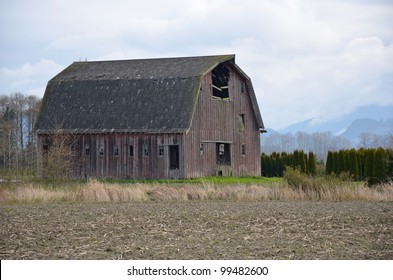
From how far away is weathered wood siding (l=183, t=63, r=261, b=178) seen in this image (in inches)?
1683

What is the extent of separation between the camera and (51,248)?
15547 mm

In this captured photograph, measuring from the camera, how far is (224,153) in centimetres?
4709

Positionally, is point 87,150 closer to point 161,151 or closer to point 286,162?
point 161,151

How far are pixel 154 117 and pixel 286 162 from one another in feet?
41.7

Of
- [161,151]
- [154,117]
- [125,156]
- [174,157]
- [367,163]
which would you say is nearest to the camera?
[367,163]

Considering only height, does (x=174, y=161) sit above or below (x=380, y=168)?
above

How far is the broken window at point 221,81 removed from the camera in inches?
1827

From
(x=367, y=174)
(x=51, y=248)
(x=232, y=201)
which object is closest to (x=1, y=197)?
(x=232, y=201)

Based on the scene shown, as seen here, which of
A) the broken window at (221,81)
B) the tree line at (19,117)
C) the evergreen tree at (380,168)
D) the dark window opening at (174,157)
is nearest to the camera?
the evergreen tree at (380,168)

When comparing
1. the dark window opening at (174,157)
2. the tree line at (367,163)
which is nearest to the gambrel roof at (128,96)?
the dark window opening at (174,157)

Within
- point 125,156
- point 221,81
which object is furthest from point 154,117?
point 221,81

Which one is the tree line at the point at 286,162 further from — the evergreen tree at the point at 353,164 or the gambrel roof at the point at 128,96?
the gambrel roof at the point at 128,96

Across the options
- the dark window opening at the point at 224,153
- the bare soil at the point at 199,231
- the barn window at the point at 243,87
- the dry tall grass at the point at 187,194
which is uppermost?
the barn window at the point at 243,87

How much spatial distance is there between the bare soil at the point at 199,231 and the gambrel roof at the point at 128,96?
17.7 meters
